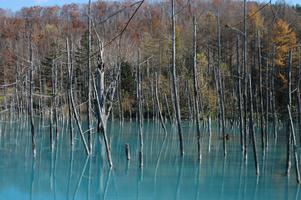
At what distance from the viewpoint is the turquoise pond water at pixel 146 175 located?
35.9 feet

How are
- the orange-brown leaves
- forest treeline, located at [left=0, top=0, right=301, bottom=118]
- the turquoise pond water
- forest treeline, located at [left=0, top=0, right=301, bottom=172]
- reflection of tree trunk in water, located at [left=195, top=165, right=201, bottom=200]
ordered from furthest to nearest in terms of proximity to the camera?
the orange-brown leaves → forest treeline, located at [left=0, top=0, right=301, bottom=118] → forest treeline, located at [left=0, top=0, right=301, bottom=172] → the turquoise pond water → reflection of tree trunk in water, located at [left=195, top=165, right=201, bottom=200]

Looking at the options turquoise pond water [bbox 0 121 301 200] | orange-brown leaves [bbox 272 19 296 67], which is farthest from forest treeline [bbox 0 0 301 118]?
turquoise pond water [bbox 0 121 301 200]

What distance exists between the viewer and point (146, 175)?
12.9 m

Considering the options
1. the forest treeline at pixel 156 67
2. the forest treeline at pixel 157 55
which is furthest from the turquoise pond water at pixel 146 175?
the forest treeline at pixel 157 55

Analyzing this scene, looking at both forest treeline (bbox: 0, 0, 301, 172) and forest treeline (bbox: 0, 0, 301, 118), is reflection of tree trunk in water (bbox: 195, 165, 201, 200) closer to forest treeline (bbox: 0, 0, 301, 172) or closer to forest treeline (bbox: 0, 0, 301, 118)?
forest treeline (bbox: 0, 0, 301, 172)

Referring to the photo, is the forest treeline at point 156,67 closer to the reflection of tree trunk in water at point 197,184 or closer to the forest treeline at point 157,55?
the forest treeline at point 157,55

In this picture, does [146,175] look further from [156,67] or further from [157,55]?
[157,55]

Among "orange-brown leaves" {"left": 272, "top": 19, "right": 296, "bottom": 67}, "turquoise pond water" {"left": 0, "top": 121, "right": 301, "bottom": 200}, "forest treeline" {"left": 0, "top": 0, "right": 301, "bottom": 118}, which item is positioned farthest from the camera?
"orange-brown leaves" {"left": 272, "top": 19, "right": 296, "bottom": 67}

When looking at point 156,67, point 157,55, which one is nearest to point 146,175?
point 156,67

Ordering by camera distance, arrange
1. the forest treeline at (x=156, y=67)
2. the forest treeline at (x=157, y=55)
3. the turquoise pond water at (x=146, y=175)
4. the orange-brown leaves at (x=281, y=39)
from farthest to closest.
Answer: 1. the orange-brown leaves at (x=281, y=39)
2. the forest treeline at (x=157, y=55)
3. the forest treeline at (x=156, y=67)
4. the turquoise pond water at (x=146, y=175)

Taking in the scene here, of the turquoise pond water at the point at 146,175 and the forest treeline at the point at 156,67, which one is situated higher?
the forest treeline at the point at 156,67

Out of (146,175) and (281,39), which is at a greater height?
(281,39)

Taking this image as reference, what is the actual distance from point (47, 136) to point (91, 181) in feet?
40.8

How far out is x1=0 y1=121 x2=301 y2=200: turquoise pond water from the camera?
35.9 ft
